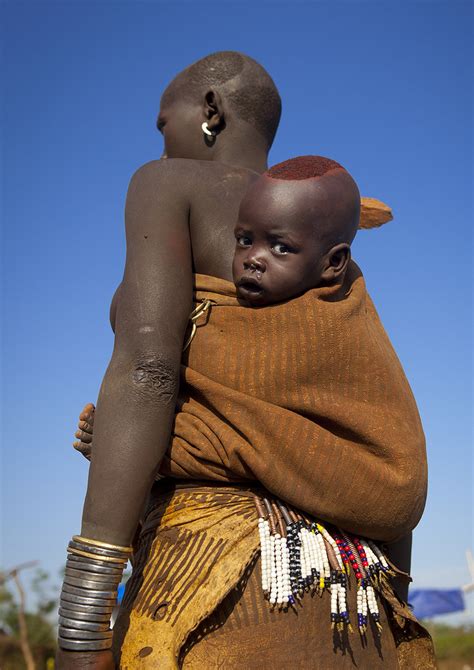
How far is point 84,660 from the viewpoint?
2092 mm

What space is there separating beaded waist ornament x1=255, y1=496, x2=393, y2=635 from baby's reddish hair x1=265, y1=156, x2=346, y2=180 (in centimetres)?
99

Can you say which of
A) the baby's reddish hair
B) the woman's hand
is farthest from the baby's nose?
the woman's hand

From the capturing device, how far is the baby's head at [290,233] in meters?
2.37

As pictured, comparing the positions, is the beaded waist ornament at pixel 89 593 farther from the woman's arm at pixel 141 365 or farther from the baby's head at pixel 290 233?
the baby's head at pixel 290 233

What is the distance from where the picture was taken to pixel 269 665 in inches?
85.6

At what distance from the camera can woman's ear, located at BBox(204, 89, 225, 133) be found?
2814 mm

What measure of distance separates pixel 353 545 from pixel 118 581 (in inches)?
28.1

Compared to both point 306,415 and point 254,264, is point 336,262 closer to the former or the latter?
→ point 254,264

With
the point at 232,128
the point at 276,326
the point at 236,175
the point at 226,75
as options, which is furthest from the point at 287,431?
the point at 226,75

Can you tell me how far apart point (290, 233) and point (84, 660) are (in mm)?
1333

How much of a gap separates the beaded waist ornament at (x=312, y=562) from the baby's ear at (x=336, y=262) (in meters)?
0.71

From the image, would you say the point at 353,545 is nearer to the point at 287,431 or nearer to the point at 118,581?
the point at 287,431

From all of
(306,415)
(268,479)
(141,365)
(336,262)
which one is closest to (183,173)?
(336,262)

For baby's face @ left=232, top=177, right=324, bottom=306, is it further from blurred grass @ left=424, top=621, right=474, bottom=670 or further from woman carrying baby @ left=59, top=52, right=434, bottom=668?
blurred grass @ left=424, top=621, right=474, bottom=670
